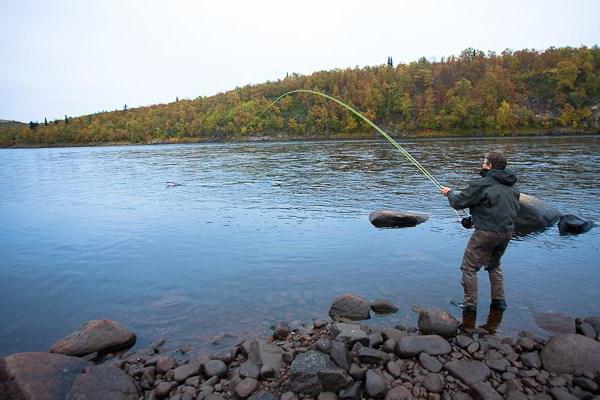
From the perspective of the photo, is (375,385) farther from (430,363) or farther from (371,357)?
(430,363)

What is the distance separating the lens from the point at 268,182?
2470 centimetres

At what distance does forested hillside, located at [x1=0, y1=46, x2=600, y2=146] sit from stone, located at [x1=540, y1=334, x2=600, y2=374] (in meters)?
101

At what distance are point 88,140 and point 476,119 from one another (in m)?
136

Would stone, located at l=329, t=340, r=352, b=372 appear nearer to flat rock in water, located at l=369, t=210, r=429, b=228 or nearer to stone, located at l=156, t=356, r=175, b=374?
stone, located at l=156, t=356, r=175, b=374

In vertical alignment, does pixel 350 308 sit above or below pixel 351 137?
below

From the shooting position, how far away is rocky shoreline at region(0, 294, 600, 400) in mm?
4527

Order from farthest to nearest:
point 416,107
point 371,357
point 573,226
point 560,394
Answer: point 416,107, point 573,226, point 371,357, point 560,394

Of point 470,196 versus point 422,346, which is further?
point 470,196

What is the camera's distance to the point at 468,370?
189 inches

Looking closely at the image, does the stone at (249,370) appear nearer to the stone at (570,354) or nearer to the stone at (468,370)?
the stone at (468,370)

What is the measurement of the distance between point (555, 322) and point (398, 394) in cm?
334

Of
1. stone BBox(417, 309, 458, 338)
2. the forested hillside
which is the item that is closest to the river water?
stone BBox(417, 309, 458, 338)

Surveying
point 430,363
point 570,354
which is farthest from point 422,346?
point 570,354

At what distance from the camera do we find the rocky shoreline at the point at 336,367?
4.53 metres
